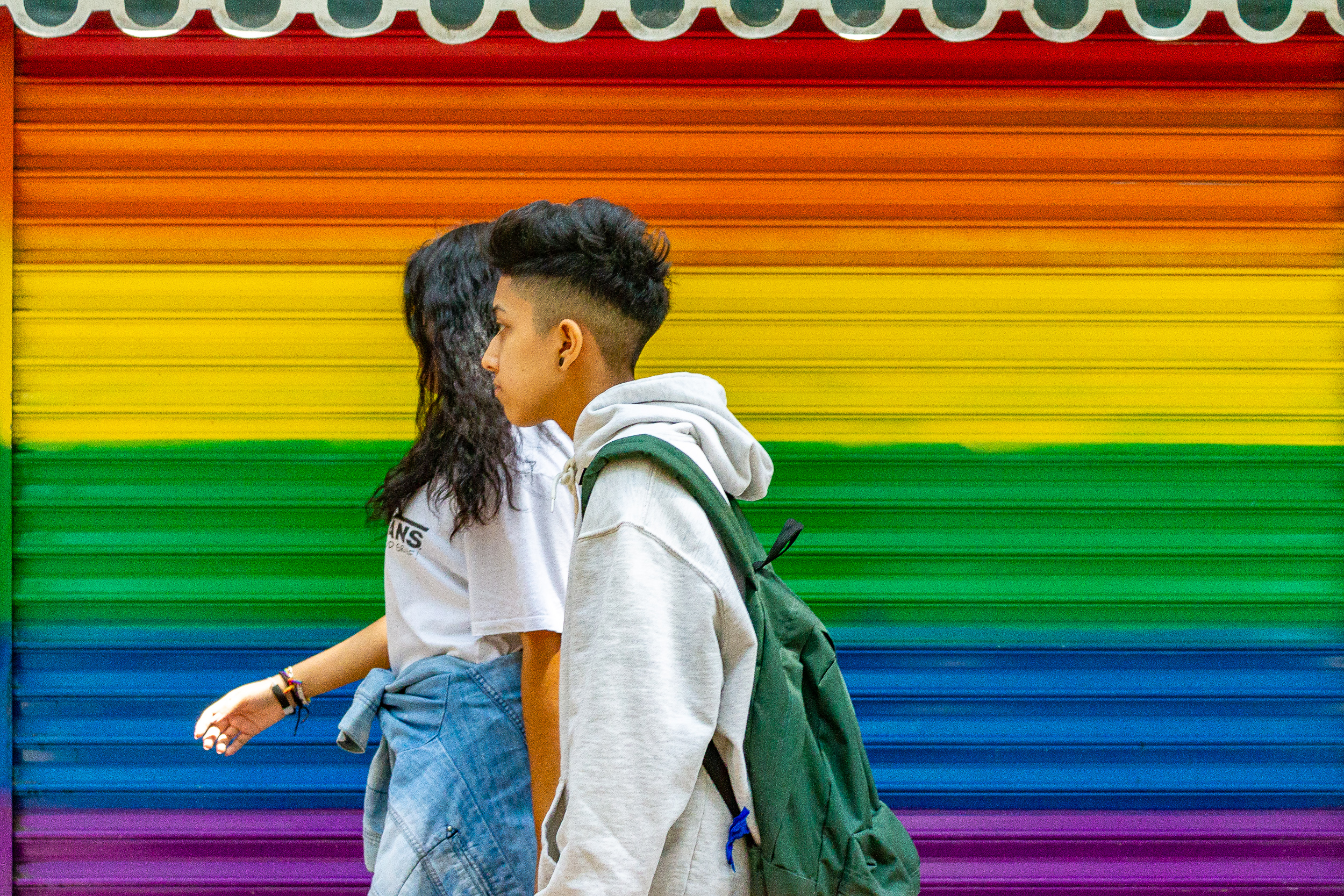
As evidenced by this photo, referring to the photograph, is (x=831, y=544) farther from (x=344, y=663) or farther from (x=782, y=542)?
(x=782, y=542)

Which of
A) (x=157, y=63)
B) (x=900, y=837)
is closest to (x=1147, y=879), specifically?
(x=900, y=837)

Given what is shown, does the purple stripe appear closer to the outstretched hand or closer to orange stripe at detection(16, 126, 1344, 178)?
the outstretched hand

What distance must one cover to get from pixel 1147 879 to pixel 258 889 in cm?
271

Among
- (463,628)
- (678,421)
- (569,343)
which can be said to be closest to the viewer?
(678,421)

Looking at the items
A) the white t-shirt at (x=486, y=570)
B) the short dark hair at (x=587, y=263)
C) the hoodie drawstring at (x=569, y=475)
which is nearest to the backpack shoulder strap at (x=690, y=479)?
the hoodie drawstring at (x=569, y=475)

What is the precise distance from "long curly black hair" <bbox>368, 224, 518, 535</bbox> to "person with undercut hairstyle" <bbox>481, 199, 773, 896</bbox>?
0.30 m

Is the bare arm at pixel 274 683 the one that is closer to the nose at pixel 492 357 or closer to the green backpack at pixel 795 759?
the nose at pixel 492 357

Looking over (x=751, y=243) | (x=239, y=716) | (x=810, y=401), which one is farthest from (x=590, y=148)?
(x=239, y=716)

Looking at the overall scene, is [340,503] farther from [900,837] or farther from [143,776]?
[900,837]

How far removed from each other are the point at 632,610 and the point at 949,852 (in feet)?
7.60

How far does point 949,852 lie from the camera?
3420 millimetres

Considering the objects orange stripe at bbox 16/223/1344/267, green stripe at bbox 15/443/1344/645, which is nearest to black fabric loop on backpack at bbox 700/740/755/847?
green stripe at bbox 15/443/1344/645

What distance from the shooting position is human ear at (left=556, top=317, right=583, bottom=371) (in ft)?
6.03

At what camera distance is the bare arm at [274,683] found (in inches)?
93.8
